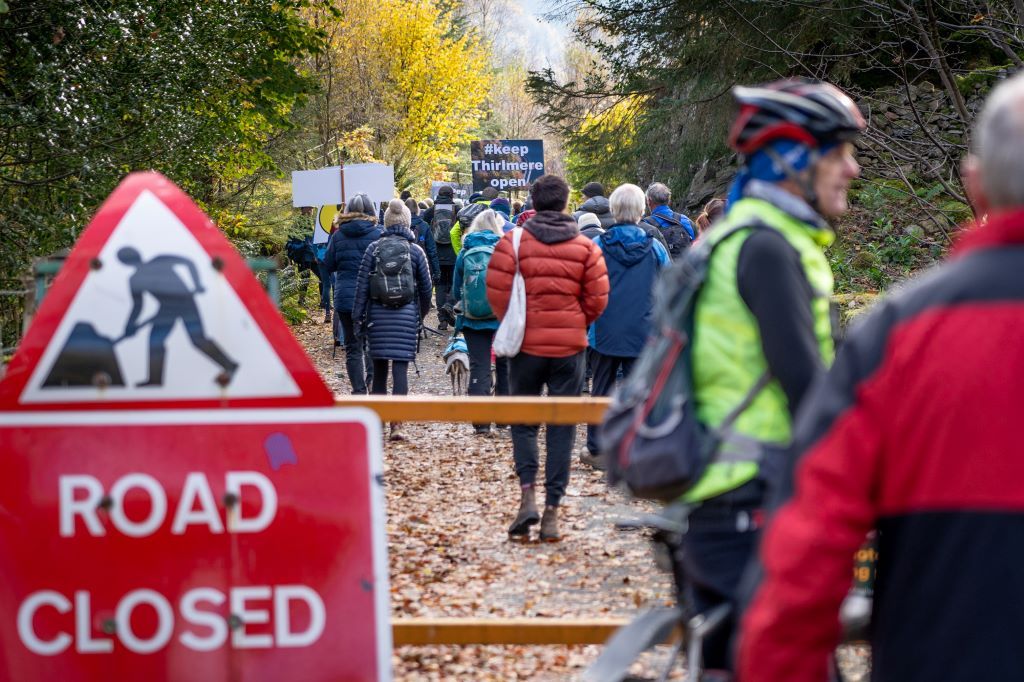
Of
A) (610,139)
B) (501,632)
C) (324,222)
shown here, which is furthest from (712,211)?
(610,139)

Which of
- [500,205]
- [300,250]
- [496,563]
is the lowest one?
[496,563]

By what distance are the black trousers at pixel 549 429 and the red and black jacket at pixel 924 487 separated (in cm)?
584

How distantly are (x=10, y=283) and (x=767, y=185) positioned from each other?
9476 mm

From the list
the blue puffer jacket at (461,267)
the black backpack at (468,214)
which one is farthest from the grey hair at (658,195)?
the black backpack at (468,214)

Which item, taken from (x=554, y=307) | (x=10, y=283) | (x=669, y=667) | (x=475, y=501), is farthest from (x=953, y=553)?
(x=10, y=283)

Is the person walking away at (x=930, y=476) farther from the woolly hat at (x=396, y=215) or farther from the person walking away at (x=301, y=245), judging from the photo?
the person walking away at (x=301, y=245)

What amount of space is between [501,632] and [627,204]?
19.7ft

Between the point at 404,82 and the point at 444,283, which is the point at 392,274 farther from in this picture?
the point at 404,82

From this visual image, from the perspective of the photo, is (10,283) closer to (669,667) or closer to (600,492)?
(600,492)

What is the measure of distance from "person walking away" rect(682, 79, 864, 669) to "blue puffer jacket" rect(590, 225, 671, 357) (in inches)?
271

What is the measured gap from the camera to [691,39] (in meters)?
20.0

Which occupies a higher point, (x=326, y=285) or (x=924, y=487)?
(x=326, y=285)

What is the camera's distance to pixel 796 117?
3.09m

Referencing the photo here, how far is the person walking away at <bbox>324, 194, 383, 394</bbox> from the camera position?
13.1m
